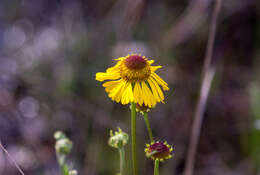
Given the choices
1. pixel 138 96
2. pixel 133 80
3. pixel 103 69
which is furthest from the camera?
pixel 103 69

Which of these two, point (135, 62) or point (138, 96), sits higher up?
point (135, 62)

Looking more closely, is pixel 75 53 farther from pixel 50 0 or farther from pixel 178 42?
pixel 178 42

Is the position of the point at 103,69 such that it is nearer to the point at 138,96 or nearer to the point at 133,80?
the point at 133,80

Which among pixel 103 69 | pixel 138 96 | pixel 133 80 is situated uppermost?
pixel 103 69

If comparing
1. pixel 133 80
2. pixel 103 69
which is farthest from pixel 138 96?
pixel 103 69

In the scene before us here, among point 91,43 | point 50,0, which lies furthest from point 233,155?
point 50,0
